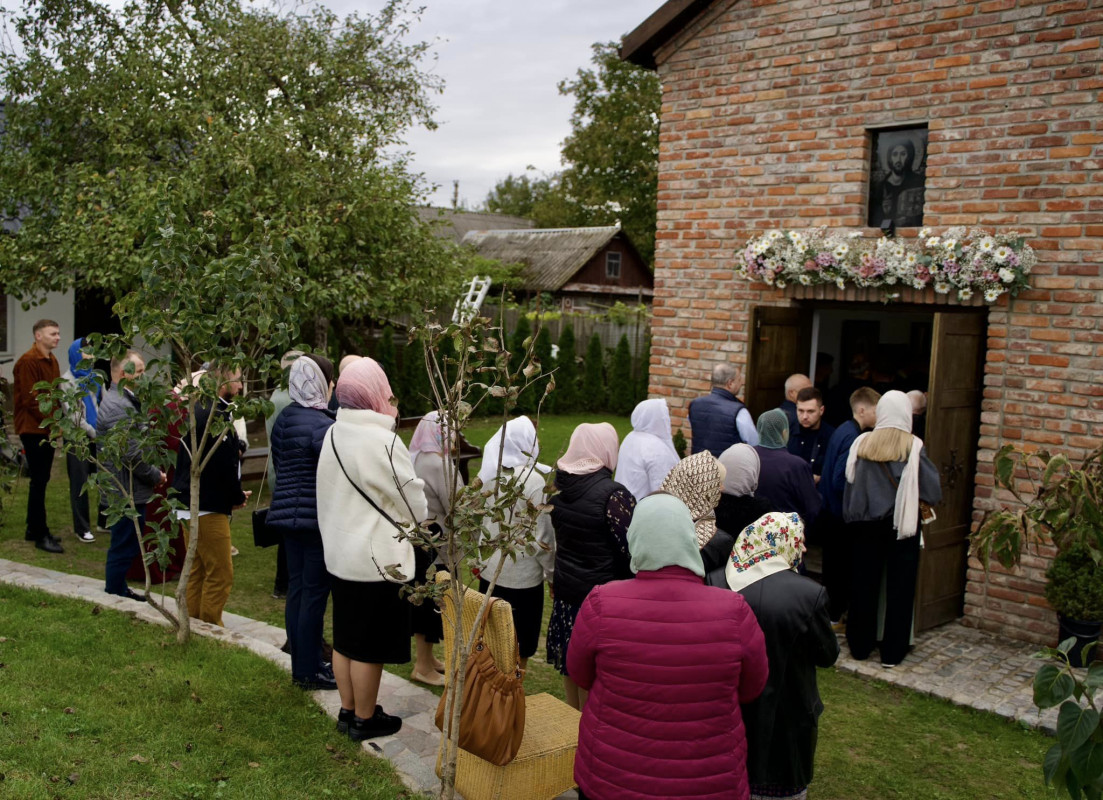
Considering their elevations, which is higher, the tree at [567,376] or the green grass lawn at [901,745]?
the tree at [567,376]

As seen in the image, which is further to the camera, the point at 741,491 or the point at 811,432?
the point at 811,432

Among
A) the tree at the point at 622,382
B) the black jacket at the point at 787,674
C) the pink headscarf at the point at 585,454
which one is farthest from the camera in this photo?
the tree at the point at 622,382

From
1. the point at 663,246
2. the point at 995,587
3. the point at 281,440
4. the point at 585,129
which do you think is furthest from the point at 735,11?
the point at 585,129

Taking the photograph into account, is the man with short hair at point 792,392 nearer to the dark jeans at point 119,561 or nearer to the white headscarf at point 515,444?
the white headscarf at point 515,444

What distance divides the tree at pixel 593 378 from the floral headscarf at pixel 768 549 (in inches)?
730

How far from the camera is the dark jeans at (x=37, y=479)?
8586 millimetres

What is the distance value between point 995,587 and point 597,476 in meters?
4.42

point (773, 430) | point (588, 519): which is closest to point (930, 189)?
point (773, 430)

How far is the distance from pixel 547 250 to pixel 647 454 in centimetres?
2885

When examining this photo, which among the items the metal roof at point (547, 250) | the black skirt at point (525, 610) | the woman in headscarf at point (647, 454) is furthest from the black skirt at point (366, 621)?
the metal roof at point (547, 250)

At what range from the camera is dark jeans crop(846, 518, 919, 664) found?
693 cm

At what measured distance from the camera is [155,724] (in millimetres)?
4863

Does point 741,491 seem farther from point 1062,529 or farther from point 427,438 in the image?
point 427,438

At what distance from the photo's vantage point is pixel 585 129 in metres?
41.1
